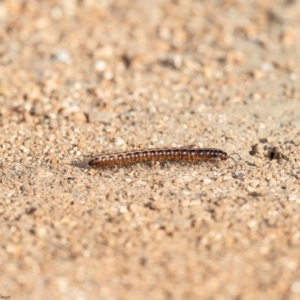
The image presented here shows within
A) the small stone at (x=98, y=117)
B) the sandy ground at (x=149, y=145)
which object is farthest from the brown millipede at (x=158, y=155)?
the small stone at (x=98, y=117)

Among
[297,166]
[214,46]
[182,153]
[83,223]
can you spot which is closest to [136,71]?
[214,46]

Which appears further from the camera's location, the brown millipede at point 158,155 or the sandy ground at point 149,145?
the brown millipede at point 158,155

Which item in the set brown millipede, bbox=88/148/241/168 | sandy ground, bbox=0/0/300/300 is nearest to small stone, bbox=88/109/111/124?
sandy ground, bbox=0/0/300/300

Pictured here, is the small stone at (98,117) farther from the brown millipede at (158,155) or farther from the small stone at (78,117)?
the brown millipede at (158,155)

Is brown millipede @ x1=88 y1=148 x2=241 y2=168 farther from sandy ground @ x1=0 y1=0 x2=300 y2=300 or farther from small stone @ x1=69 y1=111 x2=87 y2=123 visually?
small stone @ x1=69 y1=111 x2=87 y2=123

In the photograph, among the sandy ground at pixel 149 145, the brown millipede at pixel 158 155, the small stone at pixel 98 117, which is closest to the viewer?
the sandy ground at pixel 149 145

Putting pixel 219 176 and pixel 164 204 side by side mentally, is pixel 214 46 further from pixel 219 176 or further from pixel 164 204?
pixel 164 204
